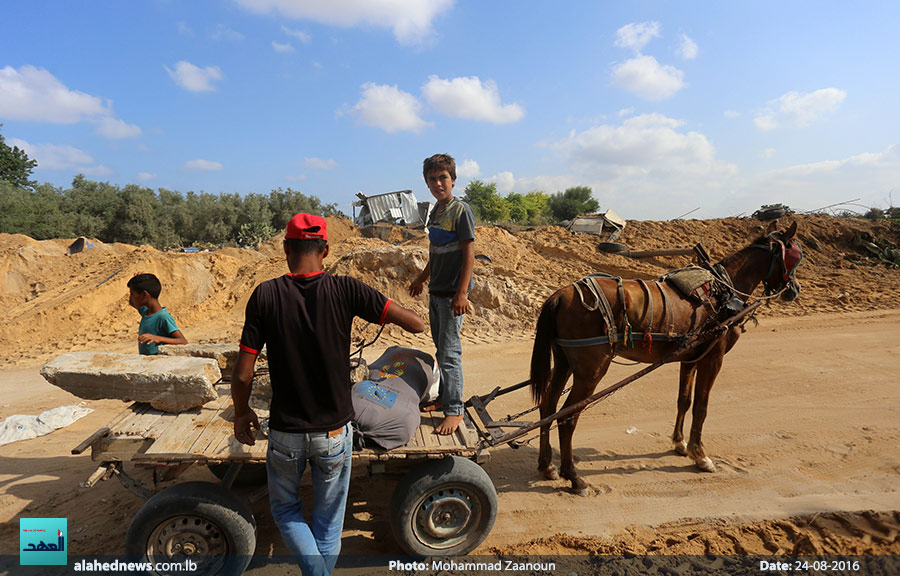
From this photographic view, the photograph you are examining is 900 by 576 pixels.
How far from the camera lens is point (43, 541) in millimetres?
3197

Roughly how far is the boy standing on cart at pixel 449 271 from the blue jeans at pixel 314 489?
41.8 inches

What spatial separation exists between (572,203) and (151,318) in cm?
3890

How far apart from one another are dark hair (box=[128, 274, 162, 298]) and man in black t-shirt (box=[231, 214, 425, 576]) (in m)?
2.40

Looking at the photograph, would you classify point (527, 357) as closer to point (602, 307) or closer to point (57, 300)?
point (602, 307)

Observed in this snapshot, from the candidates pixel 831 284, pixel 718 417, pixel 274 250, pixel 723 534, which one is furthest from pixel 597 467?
pixel 274 250

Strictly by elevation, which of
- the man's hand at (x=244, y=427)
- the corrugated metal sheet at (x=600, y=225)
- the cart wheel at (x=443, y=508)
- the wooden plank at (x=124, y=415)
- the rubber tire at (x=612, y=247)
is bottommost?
the cart wheel at (x=443, y=508)

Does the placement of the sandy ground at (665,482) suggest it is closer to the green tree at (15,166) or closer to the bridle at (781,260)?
the bridle at (781,260)

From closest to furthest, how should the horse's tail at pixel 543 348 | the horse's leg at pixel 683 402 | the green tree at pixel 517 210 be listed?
the horse's tail at pixel 543 348 < the horse's leg at pixel 683 402 < the green tree at pixel 517 210

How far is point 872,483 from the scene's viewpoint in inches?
151

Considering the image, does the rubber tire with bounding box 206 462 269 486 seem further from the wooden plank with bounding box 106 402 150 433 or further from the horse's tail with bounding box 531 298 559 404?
the horse's tail with bounding box 531 298 559 404

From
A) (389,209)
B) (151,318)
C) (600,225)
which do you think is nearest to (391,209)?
(389,209)

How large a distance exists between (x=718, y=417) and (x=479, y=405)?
129 inches

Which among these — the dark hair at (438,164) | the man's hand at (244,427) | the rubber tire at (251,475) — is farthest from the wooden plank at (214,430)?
the dark hair at (438,164)

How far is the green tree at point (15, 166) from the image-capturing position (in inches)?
1362
